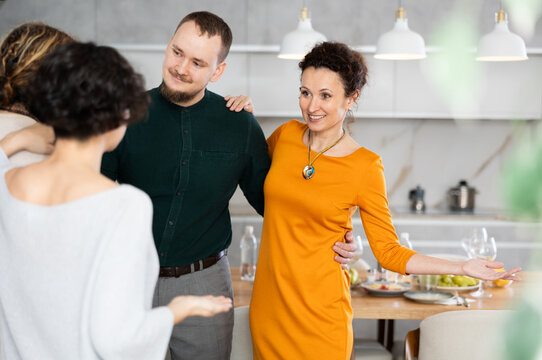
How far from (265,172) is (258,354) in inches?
22.6

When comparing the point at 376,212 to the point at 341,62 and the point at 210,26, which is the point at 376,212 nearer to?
the point at 341,62

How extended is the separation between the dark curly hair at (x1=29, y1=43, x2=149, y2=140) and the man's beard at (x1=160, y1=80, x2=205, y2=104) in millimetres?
720

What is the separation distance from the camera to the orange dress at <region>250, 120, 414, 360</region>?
1.70 metres

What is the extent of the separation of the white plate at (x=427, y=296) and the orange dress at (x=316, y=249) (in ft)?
2.61

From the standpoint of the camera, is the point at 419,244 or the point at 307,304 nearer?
the point at 307,304

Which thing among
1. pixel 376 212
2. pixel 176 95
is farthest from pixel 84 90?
pixel 376 212

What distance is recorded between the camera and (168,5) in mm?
4598

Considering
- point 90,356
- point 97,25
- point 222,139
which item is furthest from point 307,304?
point 97,25

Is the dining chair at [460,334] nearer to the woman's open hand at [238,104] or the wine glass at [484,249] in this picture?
the wine glass at [484,249]

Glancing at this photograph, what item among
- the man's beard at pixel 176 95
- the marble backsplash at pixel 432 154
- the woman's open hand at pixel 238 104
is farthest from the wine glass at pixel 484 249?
the marble backsplash at pixel 432 154

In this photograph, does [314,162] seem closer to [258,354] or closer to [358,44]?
[258,354]

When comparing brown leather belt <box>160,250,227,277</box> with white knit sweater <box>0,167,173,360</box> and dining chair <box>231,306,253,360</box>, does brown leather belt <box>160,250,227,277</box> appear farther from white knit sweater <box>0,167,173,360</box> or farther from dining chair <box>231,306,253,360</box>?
white knit sweater <box>0,167,173,360</box>

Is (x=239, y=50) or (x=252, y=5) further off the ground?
(x=252, y=5)

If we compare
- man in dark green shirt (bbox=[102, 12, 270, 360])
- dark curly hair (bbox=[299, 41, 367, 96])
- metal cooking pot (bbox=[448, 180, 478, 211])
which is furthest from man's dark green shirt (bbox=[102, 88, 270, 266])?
metal cooking pot (bbox=[448, 180, 478, 211])
